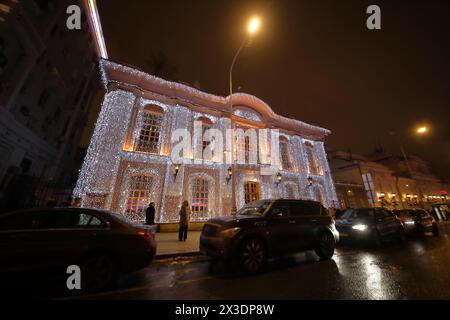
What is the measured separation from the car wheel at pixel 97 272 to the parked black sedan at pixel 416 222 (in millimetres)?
13600

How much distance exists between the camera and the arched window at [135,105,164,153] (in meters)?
12.4

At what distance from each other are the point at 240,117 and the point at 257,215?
1210 cm

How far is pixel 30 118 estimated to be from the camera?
14586 millimetres

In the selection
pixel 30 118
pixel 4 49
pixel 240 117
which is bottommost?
pixel 30 118

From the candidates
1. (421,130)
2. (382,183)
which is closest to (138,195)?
(421,130)

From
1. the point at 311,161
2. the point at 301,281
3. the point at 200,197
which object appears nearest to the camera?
the point at 301,281

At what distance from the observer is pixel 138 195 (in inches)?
451

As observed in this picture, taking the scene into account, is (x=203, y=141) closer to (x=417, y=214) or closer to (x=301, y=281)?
(x=301, y=281)

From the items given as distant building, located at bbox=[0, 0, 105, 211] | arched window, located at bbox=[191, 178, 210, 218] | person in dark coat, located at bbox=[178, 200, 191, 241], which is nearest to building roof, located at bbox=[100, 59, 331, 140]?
arched window, located at bbox=[191, 178, 210, 218]

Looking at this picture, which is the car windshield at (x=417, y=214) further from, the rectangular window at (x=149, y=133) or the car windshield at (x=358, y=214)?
the rectangular window at (x=149, y=133)

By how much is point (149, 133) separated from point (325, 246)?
11743 mm

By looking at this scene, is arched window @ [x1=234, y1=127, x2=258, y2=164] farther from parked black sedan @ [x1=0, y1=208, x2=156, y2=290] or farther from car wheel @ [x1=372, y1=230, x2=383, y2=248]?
parked black sedan @ [x1=0, y1=208, x2=156, y2=290]
